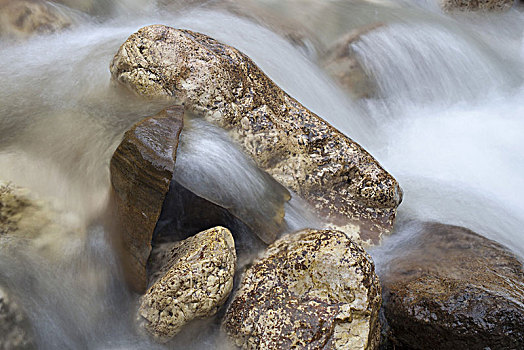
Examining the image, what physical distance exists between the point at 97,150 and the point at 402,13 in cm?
542

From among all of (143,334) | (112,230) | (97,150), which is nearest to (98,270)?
(112,230)

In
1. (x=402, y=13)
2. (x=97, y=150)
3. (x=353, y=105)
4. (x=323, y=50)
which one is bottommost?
(x=97, y=150)

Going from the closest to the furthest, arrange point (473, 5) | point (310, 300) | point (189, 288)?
1. point (189, 288)
2. point (310, 300)
3. point (473, 5)

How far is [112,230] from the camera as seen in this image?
308 cm

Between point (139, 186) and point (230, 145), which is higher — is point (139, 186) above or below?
below

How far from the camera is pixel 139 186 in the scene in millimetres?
2922

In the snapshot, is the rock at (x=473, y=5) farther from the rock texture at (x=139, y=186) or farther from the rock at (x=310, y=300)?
the rock texture at (x=139, y=186)

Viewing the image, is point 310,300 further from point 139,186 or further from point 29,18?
point 29,18

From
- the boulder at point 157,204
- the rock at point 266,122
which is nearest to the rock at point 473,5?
the rock at point 266,122

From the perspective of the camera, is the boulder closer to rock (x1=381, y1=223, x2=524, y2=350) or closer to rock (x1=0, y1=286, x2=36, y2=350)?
rock (x1=0, y1=286, x2=36, y2=350)

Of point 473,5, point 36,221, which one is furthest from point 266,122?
point 473,5

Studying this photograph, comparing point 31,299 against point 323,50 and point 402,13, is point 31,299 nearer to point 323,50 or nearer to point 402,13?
point 323,50

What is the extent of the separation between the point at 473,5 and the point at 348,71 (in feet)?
11.8

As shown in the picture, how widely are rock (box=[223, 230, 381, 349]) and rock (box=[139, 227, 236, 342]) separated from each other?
21 cm
